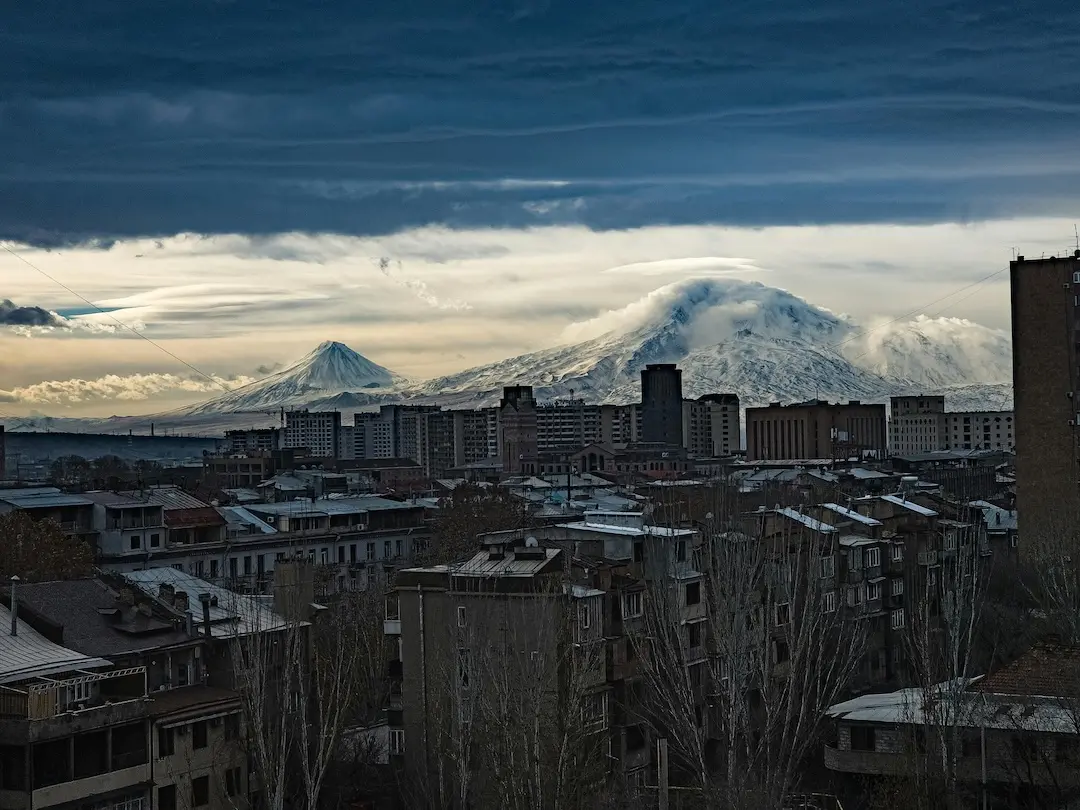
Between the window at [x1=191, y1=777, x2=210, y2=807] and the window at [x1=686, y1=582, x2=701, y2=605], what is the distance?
9403mm

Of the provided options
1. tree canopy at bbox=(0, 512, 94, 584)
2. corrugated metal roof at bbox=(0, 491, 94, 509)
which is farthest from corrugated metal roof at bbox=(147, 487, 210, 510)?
tree canopy at bbox=(0, 512, 94, 584)

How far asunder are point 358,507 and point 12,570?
72.5 ft

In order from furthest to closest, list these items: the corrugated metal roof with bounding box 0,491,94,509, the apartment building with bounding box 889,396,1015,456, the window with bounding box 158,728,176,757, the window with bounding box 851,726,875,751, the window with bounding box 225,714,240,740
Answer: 1. the apartment building with bounding box 889,396,1015,456
2. the corrugated metal roof with bounding box 0,491,94,509
3. the window with bounding box 851,726,875,751
4. the window with bounding box 225,714,240,740
5. the window with bounding box 158,728,176,757

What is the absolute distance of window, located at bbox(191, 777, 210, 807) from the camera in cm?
2223

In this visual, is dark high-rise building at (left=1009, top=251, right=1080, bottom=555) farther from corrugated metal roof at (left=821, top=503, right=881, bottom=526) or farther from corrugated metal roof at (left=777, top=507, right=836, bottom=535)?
corrugated metal roof at (left=777, top=507, right=836, bottom=535)

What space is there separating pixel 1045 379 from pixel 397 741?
3196cm

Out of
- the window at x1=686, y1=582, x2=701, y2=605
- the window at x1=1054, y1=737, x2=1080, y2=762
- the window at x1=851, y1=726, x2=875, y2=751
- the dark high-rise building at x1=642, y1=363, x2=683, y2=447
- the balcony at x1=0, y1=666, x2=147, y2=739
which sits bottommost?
the window at x1=851, y1=726, x2=875, y2=751

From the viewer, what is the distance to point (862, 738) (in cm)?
2403

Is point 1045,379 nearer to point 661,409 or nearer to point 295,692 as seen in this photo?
point 295,692

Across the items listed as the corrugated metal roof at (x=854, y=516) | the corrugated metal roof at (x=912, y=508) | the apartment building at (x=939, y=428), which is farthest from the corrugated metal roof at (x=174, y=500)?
the apartment building at (x=939, y=428)

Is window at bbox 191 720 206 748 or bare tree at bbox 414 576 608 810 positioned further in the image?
window at bbox 191 720 206 748

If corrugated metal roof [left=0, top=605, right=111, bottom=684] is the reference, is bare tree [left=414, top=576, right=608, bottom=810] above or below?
below

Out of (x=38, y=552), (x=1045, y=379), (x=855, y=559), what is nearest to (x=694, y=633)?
(x=855, y=559)

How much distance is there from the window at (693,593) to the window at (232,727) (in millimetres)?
8559
